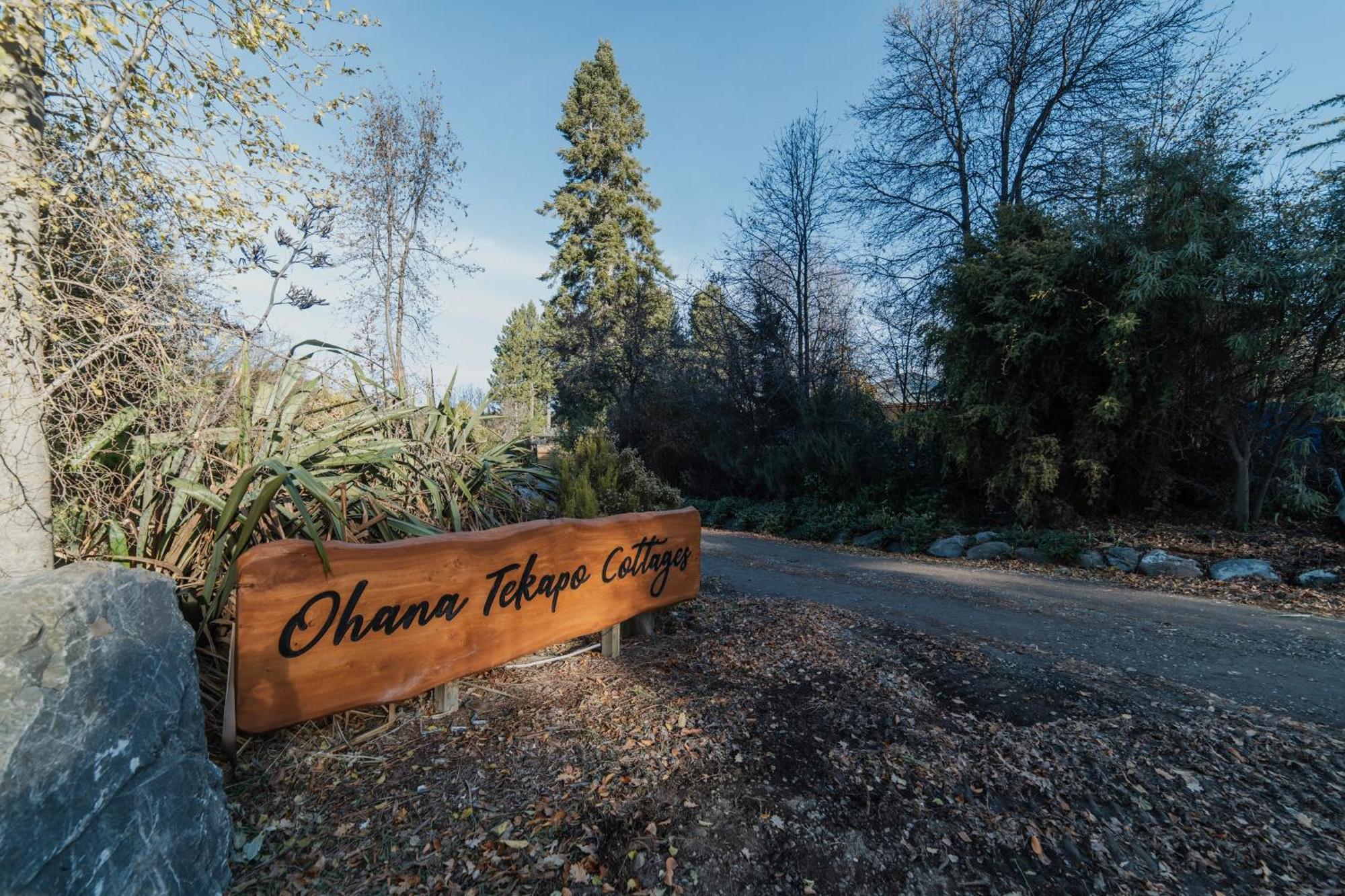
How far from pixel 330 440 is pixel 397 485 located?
44 centimetres

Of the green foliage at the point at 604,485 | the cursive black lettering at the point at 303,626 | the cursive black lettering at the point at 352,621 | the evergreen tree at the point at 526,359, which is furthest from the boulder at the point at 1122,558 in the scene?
the evergreen tree at the point at 526,359

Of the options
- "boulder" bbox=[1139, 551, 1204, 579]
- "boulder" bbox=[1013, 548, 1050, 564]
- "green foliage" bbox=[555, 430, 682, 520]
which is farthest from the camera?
"boulder" bbox=[1013, 548, 1050, 564]

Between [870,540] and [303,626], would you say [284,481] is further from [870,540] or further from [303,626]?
[870,540]

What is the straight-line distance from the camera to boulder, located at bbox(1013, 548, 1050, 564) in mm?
6898

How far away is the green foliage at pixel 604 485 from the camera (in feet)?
12.1

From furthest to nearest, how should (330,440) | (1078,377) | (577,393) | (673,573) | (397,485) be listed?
(577,393)
(1078,377)
(673,573)
(397,485)
(330,440)

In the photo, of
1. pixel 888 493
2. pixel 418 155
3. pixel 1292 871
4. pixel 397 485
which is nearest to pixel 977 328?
pixel 888 493

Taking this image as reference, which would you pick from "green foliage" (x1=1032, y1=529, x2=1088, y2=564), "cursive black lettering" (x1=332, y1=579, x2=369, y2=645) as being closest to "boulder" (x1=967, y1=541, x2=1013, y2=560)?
"green foliage" (x1=1032, y1=529, x2=1088, y2=564)

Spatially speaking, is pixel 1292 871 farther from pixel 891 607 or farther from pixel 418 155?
pixel 418 155

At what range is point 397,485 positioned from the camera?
10.1 ft

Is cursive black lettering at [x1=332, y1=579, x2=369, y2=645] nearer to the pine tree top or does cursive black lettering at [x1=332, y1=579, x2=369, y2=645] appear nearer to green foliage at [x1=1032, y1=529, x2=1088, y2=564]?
green foliage at [x1=1032, y1=529, x2=1088, y2=564]

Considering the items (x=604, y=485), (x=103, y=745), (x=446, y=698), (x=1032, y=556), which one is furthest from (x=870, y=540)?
(x=103, y=745)

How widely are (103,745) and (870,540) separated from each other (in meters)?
8.58

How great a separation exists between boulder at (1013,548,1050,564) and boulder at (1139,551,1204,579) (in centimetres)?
91
